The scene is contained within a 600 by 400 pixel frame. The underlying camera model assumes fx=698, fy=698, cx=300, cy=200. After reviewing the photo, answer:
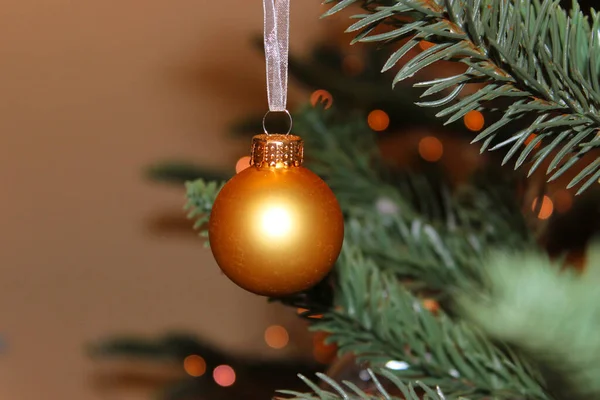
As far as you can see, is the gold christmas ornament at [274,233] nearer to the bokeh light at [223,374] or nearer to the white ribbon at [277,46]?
the white ribbon at [277,46]

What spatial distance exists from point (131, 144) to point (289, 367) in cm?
52

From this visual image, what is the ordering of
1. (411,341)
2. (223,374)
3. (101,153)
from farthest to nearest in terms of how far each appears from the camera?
(101,153) → (223,374) → (411,341)

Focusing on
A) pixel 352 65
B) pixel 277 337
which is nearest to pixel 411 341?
pixel 352 65

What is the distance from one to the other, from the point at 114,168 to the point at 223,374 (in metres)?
0.47

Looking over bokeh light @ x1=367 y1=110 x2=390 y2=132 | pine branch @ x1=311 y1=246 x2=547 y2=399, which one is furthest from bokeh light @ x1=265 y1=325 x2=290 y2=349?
pine branch @ x1=311 y1=246 x2=547 y2=399

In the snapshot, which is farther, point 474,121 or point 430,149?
point 430,149

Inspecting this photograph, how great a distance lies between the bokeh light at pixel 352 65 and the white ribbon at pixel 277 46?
0.27 meters

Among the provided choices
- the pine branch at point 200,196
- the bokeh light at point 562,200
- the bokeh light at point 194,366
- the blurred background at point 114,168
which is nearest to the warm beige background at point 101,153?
the blurred background at point 114,168

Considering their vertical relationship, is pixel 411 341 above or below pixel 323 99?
below

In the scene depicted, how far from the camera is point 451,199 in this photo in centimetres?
52

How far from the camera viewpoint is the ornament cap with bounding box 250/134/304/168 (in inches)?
12.2

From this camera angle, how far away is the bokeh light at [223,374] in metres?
0.64

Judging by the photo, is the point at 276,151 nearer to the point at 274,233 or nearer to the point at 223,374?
the point at 274,233

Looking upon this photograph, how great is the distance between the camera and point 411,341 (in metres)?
0.35
